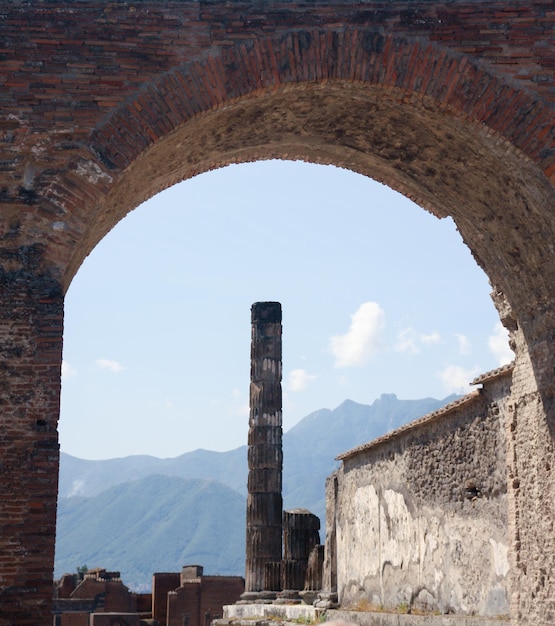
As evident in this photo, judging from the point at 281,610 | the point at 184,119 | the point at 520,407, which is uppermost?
the point at 184,119

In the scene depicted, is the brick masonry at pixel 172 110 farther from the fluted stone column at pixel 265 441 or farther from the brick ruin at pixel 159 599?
the brick ruin at pixel 159 599

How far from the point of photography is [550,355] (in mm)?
7156

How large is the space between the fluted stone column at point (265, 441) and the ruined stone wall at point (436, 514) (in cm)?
437

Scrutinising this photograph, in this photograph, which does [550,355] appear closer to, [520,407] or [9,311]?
[520,407]

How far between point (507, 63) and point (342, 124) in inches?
51.3

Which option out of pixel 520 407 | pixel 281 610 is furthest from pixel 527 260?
pixel 281 610

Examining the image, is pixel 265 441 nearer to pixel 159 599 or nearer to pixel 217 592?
pixel 217 592

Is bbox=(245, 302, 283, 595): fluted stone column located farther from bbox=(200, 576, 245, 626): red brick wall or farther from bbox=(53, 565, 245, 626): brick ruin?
bbox=(53, 565, 245, 626): brick ruin

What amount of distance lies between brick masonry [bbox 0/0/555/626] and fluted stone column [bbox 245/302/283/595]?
12.1 m

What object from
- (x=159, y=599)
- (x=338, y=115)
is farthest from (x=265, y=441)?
(x=338, y=115)

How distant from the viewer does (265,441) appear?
63.2ft

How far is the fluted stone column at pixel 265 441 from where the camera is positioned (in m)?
18.8

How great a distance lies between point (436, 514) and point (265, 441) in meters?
8.55

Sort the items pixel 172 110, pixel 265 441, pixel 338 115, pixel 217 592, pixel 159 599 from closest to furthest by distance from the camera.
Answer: pixel 172 110 → pixel 338 115 → pixel 265 441 → pixel 217 592 → pixel 159 599
